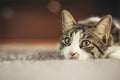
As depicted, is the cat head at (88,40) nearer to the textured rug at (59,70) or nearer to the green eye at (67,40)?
the green eye at (67,40)

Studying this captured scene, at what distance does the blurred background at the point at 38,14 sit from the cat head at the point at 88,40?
1.35 meters

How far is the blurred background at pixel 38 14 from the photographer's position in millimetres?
2414

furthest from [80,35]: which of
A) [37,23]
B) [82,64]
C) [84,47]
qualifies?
[37,23]

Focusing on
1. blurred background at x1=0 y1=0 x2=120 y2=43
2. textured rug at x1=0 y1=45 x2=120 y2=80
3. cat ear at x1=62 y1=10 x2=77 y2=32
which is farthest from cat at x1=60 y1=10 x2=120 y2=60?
blurred background at x1=0 y1=0 x2=120 y2=43

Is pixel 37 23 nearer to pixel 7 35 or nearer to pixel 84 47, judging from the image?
pixel 7 35

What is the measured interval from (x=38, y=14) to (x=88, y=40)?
1.56 meters

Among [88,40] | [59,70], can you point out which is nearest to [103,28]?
[88,40]

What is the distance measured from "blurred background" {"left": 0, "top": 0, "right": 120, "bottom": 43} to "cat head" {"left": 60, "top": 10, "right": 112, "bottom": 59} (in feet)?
4.43

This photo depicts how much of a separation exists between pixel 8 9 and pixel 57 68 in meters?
1.84

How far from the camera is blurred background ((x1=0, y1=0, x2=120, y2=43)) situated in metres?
2.41

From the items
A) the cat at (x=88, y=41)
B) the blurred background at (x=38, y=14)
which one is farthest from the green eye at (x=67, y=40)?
the blurred background at (x=38, y=14)

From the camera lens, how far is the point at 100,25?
984 millimetres

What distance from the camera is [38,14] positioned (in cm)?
251

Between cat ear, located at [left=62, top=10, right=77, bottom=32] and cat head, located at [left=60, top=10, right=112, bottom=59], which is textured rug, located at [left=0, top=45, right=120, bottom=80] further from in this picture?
cat ear, located at [left=62, top=10, right=77, bottom=32]
